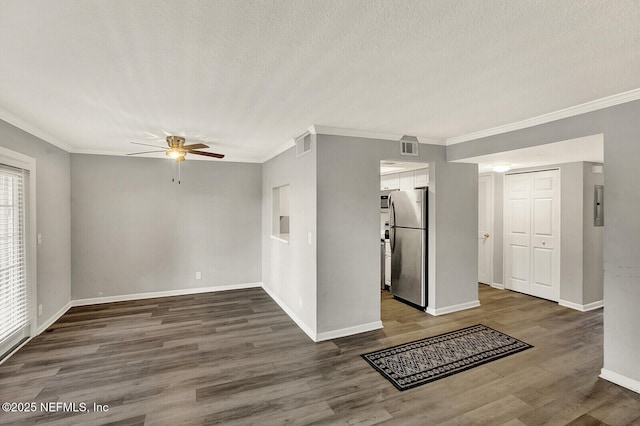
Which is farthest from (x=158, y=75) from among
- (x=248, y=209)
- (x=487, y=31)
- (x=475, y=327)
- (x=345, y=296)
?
(x=475, y=327)

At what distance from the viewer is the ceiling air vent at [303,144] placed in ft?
12.1

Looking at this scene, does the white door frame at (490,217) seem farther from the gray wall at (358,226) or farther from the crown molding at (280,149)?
the crown molding at (280,149)

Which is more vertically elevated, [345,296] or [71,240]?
[71,240]

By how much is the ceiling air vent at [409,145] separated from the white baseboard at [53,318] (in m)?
5.03

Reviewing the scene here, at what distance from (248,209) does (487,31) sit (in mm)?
4902

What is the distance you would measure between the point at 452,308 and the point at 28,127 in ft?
18.9

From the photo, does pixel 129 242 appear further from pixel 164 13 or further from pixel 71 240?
pixel 164 13

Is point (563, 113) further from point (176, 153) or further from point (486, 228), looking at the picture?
point (176, 153)

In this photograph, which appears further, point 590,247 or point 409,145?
A: point 590,247

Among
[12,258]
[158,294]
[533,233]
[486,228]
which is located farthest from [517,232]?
[12,258]

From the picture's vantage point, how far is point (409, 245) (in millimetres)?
4742

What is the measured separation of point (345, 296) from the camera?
3725mm

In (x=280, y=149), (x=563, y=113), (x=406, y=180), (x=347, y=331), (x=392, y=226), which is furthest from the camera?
(x=406, y=180)

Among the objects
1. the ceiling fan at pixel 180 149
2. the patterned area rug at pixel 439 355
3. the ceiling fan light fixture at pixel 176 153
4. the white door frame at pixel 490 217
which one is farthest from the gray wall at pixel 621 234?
the ceiling fan light fixture at pixel 176 153
